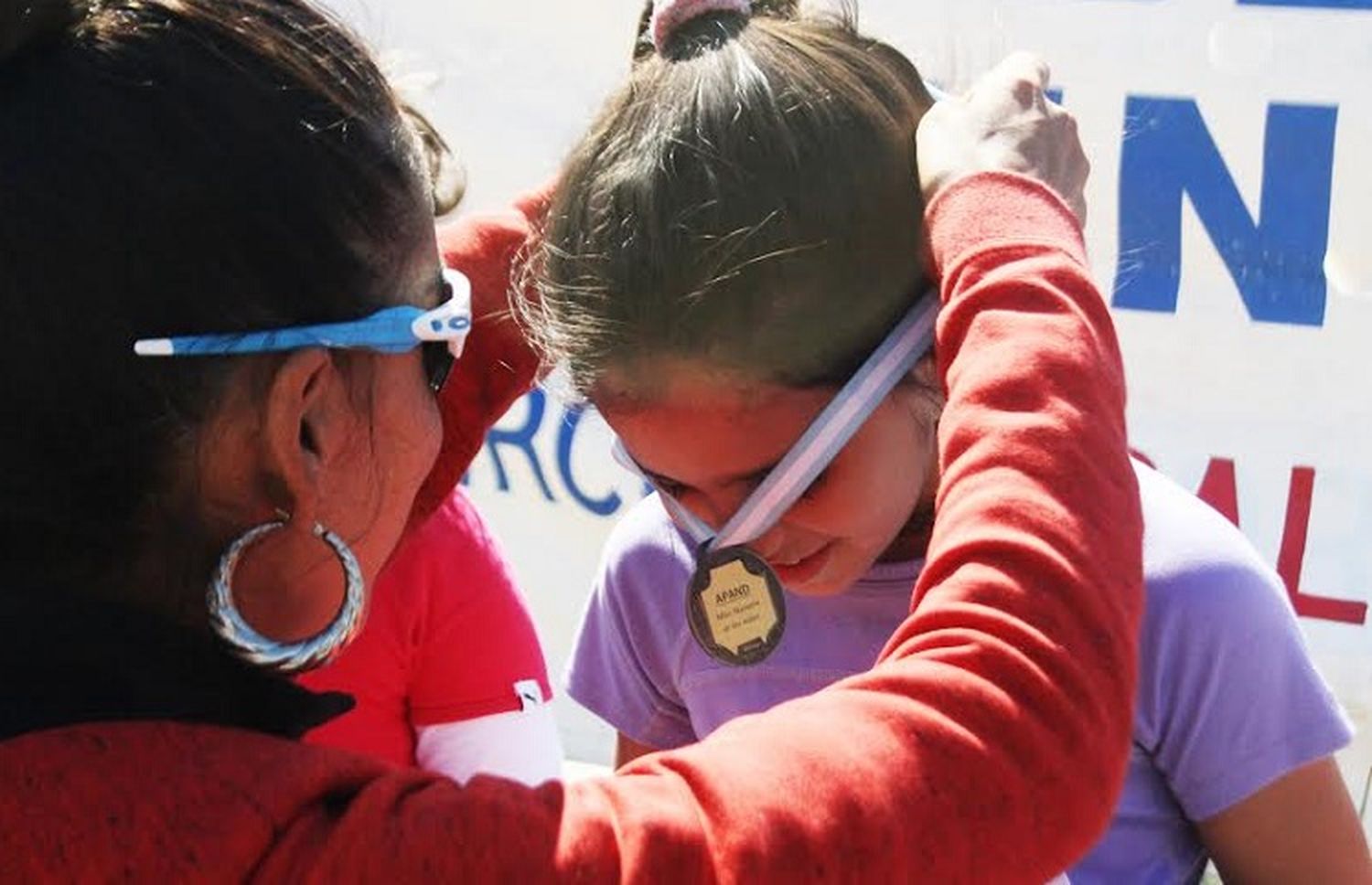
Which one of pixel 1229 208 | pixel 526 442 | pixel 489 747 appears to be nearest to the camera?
pixel 489 747

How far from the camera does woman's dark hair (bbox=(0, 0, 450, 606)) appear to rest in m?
1.00

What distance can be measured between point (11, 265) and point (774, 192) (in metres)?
0.62

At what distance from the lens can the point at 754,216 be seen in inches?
55.6

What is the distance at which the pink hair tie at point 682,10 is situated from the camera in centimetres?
154

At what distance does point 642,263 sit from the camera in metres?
1.44

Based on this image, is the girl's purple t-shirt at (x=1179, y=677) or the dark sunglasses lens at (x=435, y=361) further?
the girl's purple t-shirt at (x=1179, y=677)

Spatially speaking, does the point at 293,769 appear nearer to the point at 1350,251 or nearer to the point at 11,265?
the point at 11,265

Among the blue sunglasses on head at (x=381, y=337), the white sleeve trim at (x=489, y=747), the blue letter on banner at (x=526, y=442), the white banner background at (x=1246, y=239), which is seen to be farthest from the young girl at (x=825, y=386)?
the blue letter on banner at (x=526, y=442)

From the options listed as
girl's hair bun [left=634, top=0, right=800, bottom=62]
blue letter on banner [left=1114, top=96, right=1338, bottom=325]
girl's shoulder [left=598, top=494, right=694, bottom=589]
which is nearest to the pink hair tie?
girl's hair bun [left=634, top=0, right=800, bottom=62]

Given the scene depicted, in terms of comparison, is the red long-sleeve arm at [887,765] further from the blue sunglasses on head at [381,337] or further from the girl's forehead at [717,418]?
the girl's forehead at [717,418]

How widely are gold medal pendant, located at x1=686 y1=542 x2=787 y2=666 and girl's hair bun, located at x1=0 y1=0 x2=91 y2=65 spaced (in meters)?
0.72

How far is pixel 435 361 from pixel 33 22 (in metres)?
0.35

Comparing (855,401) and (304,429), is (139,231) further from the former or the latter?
(855,401)

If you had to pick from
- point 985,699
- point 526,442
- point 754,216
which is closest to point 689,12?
point 754,216
